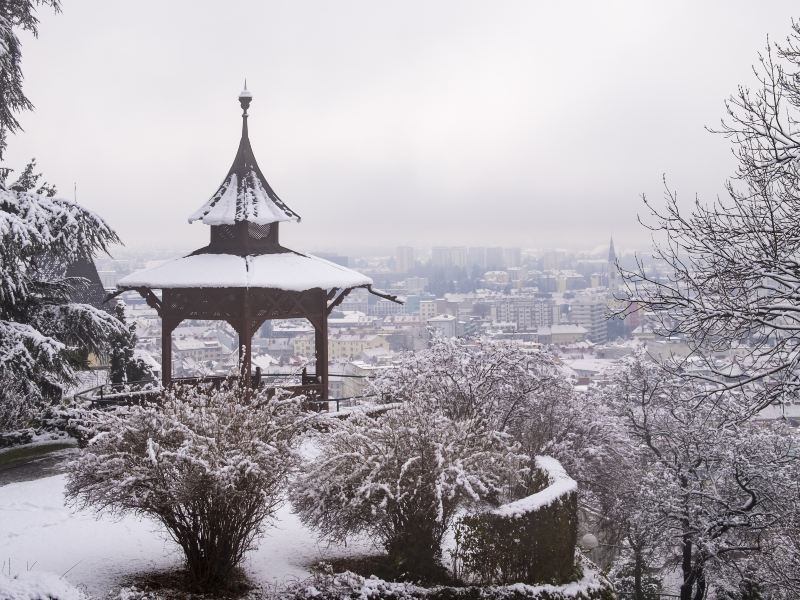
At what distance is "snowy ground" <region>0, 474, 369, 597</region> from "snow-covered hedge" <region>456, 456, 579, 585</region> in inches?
64.8

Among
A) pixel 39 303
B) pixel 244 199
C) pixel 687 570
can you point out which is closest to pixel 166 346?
pixel 39 303

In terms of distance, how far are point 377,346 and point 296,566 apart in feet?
361

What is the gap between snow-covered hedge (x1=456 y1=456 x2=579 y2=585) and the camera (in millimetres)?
8586

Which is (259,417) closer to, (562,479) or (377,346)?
(562,479)

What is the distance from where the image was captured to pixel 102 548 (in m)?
9.21

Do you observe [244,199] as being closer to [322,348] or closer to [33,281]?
[322,348]

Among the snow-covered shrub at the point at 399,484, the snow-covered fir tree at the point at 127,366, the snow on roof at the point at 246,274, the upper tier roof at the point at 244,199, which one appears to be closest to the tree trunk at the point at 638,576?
the snow on roof at the point at 246,274

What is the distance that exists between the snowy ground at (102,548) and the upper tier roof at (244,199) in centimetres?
685

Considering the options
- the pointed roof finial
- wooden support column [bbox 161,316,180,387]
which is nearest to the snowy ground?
wooden support column [bbox 161,316,180,387]

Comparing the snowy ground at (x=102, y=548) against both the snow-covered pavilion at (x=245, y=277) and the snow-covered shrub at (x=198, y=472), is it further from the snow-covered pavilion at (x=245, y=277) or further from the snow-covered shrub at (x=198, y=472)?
the snow-covered pavilion at (x=245, y=277)

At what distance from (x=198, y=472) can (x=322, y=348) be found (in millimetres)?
8518

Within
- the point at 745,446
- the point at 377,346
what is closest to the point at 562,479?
the point at 745,446

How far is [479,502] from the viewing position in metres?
9.12

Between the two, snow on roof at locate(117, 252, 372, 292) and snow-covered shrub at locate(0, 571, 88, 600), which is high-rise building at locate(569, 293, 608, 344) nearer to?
snow on roof at locate(117, 252, 372, 292)
